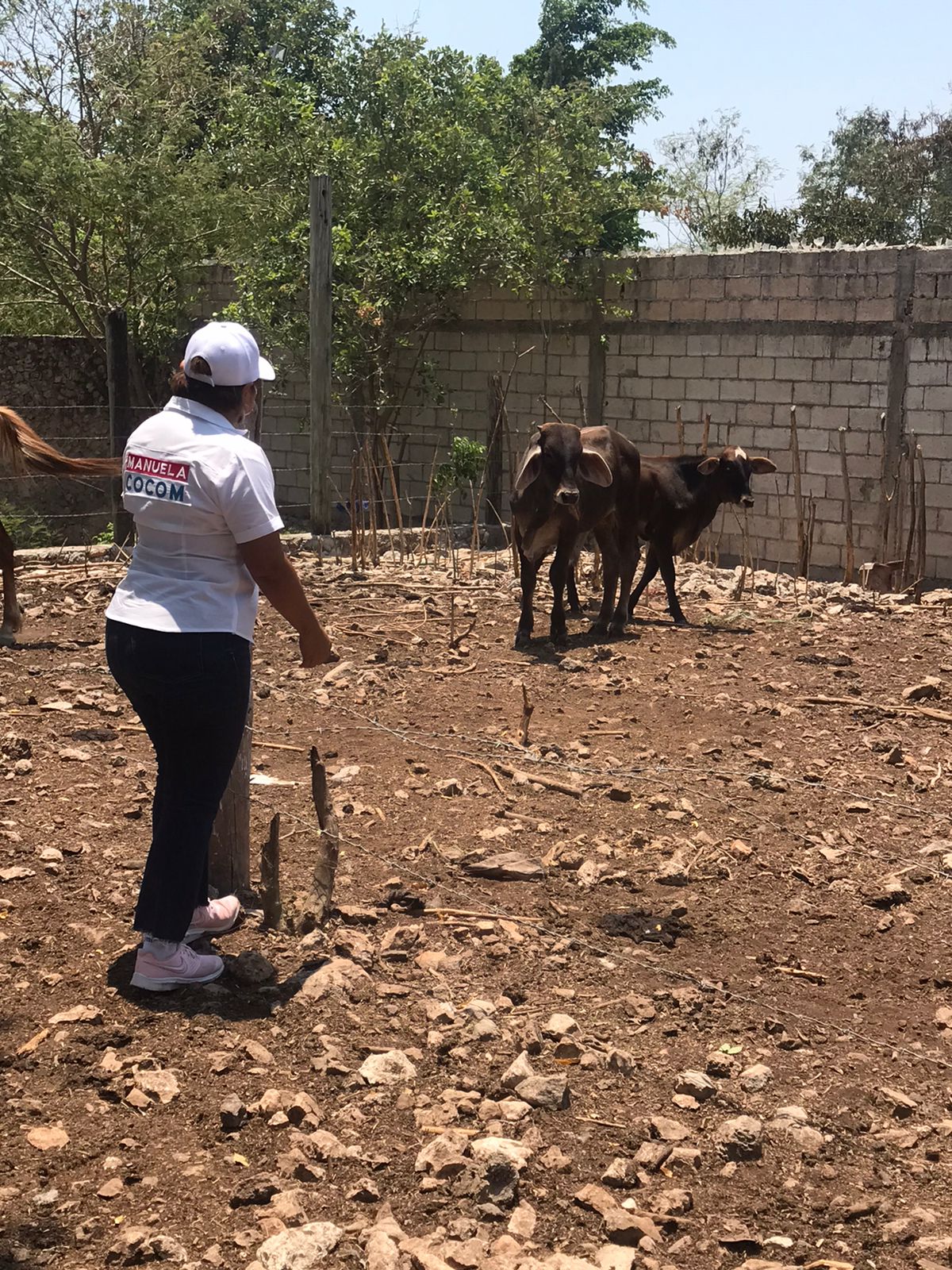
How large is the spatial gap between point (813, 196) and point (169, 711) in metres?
28.0

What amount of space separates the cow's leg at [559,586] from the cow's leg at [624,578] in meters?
0.48

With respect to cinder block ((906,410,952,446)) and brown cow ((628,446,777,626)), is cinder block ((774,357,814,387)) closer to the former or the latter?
cinder block ((906,410,952,446))

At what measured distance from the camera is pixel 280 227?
16.6 meters

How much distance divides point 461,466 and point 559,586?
555 centimetres

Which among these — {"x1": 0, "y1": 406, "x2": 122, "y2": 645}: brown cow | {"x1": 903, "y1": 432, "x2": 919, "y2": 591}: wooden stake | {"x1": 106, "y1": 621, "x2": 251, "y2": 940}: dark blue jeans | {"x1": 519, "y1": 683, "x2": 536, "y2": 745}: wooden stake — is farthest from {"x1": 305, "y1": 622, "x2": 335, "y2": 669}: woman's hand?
{"x1": 903, "y1": 432, "x2": 919, "y2": 591}: wooden stake

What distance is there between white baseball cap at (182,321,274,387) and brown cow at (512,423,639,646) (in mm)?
5041

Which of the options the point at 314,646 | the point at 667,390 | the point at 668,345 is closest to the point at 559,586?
the point at 314,646

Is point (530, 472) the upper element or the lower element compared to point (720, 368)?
lower

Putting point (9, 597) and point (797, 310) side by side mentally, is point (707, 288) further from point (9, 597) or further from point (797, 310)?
point (9, 597)

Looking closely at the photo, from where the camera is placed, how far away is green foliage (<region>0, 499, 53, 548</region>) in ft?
48.2

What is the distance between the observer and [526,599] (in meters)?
9.36

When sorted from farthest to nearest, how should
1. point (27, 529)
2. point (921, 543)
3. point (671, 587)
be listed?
point (27, 529) < point (921, 543) < point (671, 587)

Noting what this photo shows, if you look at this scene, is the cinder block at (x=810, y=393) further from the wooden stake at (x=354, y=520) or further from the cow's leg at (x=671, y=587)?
the wooden stake at (x=354, y=520)

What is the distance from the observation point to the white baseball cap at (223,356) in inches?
150
